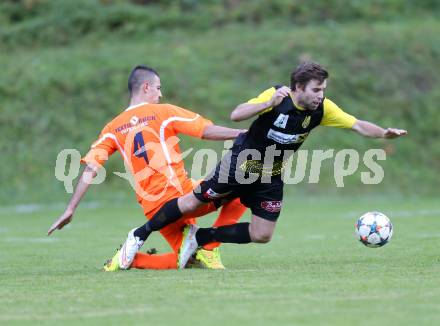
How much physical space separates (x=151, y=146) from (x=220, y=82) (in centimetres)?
1552

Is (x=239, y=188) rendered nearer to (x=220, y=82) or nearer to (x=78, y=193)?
(x=78, y=193)

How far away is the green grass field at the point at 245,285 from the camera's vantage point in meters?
6.08

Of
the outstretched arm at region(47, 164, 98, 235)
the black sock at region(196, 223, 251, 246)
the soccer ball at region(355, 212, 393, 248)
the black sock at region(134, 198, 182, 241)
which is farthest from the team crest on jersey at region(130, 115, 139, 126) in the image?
the soccer ball at region(355, 212, 393, 248)

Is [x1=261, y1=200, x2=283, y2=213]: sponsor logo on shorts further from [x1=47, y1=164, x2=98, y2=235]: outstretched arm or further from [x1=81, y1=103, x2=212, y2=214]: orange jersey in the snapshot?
[x1=47, y1=164, x2=98, y2=235]: outstretched arm

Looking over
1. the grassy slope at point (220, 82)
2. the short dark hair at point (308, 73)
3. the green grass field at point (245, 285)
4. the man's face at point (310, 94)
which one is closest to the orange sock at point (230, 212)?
the green grass field at point (245, 285)

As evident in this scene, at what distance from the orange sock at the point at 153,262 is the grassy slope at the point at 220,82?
12254mm

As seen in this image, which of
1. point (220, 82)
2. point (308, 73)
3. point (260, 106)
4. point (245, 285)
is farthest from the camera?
point (220, 82)

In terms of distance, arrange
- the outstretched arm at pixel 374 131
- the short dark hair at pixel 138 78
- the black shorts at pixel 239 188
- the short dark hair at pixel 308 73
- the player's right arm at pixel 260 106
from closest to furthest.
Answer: the player's right arm at pixel 260 106 → the short dark hair at pixel 308 73 → the outstretched arm at pixel 374 131 → the black shorts at pixel 239 188 → the short dark hair at pixel 138 78

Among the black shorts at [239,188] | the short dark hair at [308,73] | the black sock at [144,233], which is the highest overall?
the short dark hair at [308,73]

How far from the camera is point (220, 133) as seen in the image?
9.06m

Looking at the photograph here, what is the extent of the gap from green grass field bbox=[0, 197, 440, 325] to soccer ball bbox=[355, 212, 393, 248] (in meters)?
0.20

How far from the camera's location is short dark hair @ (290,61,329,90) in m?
8.60

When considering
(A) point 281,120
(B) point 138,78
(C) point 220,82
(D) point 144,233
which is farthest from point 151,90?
(C) point 220,82

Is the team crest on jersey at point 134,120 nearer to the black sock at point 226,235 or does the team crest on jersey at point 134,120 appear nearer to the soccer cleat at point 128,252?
the soccer cleat at point 128,252
